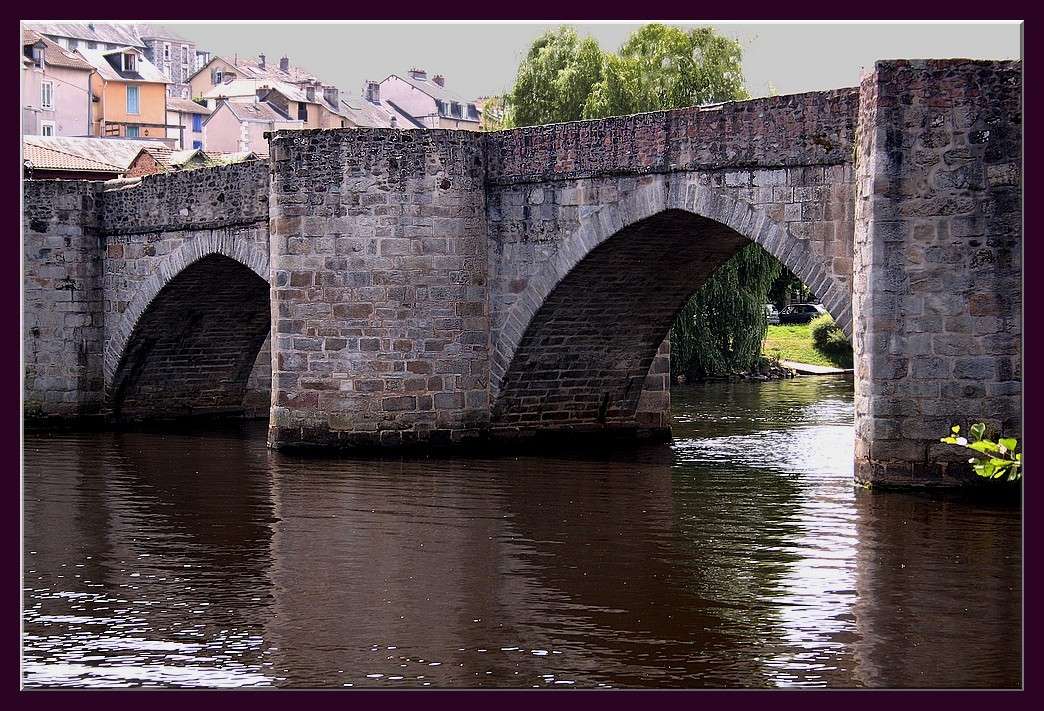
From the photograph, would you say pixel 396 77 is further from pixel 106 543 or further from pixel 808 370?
pixel 106 543

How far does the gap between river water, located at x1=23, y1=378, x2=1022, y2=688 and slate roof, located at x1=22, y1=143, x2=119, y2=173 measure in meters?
19.2

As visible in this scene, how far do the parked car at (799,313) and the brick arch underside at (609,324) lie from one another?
69.1 ft

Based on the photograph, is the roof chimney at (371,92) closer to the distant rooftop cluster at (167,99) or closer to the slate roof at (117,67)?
the distant rooftop cluster at (167,99)

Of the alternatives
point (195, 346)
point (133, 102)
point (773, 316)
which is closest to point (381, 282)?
point (195, 346)

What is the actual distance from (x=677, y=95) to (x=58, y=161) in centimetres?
1511

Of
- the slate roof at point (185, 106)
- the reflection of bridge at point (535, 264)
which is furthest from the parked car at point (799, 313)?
the slate roof at point (185, 106)

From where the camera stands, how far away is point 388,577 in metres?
11.6

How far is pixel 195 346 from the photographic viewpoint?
24.0 metres

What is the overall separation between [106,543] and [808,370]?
22.2 m

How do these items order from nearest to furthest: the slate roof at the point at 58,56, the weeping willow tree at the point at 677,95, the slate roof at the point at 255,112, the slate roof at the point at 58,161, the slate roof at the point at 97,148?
1. the weeping willow tree at the point at 677,95
2. the slate roof at the point at 58,161
3. the slate roof at the point at 58,56
4. the slate roof at the point at 97,148
5. the slate roof at the point at 255,112

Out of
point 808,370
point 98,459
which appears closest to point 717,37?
point 808,370

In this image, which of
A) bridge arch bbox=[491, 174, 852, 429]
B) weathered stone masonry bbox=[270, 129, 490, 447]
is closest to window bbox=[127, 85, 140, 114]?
bridge arch bbox=[491, 174, 852, 429]

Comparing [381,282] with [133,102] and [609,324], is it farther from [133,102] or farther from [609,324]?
[133,102]

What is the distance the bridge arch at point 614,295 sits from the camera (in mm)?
15938
